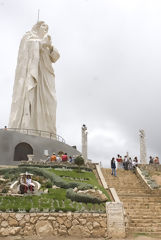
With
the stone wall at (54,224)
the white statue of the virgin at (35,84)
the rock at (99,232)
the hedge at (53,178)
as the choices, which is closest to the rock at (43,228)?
the stone wall at (54,224)

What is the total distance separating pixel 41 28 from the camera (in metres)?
30.1

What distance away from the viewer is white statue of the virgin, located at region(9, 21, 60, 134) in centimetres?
2694

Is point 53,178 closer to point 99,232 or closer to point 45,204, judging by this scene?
point 45,204

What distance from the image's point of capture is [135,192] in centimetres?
1598

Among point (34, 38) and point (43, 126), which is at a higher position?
point (34, 38)

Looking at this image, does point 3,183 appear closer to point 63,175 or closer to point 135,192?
point 63,175

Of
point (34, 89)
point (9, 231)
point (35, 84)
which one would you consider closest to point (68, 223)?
point (9, 231)

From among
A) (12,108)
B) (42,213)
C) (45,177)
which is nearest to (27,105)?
(12,108)

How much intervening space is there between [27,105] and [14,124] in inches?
78.6

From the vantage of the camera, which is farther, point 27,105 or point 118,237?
point 27,105

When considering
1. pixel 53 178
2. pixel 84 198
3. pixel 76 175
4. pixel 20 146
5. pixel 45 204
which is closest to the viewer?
pixel 45 204

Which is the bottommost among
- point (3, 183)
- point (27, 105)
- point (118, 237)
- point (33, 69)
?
point (118, 237)

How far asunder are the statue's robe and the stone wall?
1680 cm

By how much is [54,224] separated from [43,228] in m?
0.36
